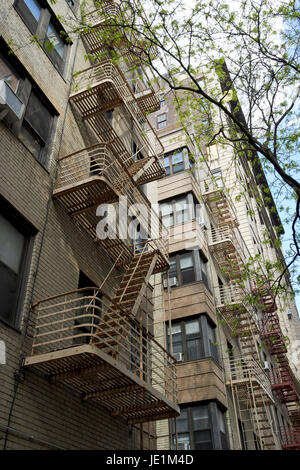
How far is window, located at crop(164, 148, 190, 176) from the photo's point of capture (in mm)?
24703

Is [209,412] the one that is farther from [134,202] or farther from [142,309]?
[134,202]

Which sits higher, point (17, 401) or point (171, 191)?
point (171, 191)

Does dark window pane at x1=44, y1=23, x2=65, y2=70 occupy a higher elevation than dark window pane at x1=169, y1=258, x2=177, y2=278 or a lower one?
higher

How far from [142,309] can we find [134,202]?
11.8 feet

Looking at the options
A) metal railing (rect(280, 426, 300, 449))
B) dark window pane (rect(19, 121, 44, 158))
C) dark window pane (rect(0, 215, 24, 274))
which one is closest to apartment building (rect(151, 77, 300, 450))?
metal railing (rect(280, 426, 300, 449))

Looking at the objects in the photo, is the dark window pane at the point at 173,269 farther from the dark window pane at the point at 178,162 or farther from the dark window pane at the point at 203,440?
the dark window pane at the point at 203,440

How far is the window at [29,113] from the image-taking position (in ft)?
34.6

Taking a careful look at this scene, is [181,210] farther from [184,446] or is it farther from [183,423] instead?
[184,446]

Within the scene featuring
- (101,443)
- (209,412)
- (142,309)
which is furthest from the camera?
(209,412)

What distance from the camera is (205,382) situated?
57.7 feet

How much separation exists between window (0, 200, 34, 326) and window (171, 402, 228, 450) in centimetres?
1103

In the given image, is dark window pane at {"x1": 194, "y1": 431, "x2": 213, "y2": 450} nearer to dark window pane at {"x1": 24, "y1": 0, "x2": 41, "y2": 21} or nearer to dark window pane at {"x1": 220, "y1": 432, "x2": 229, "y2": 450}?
dark window pane at {"x1": 220, "y1": 432, "x2": 229, "y2": 450}
